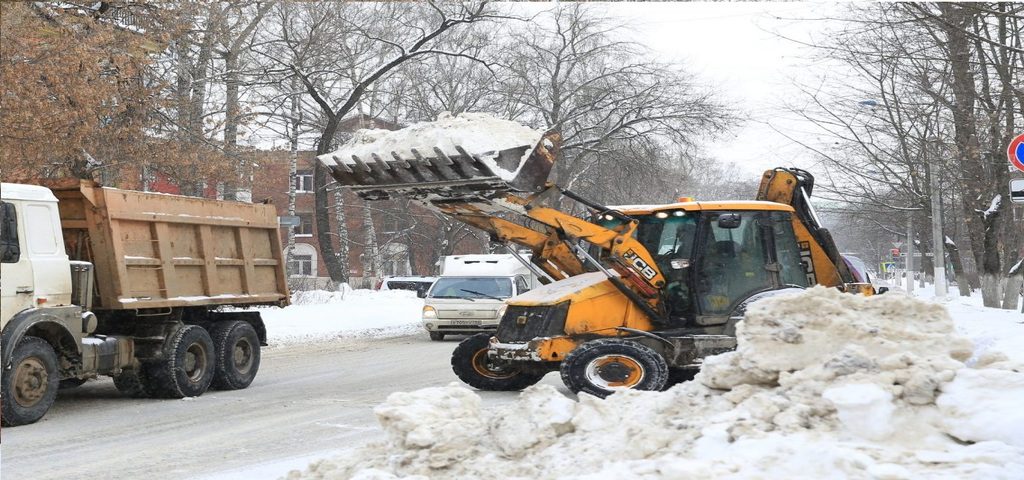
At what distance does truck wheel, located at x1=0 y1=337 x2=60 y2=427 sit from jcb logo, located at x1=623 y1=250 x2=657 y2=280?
568 centimetres

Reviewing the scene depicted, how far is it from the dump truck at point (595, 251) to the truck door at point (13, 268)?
2918 millimetres

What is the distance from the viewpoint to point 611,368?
407 inches

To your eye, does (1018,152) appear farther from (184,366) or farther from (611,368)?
(184,366)

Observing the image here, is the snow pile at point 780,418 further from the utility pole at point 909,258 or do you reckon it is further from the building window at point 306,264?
the building window at point 306,264

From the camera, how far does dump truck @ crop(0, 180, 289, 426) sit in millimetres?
9953

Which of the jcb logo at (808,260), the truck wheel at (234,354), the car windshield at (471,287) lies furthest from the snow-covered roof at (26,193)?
the car windshield at (471,287)

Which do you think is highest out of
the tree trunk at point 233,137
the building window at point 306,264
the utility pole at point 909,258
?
the tree trunk at point 233,137

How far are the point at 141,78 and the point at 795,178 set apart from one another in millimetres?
14306

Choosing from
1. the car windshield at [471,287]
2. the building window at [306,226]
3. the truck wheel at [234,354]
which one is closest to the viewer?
the truck wheel at [234,354]

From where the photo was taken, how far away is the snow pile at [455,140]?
32.8 feet

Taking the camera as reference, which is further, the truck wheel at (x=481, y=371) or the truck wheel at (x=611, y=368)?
the truck wheel at (x=481, y=371)

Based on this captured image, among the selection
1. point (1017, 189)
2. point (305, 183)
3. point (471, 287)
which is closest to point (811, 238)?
point (1017, 189)

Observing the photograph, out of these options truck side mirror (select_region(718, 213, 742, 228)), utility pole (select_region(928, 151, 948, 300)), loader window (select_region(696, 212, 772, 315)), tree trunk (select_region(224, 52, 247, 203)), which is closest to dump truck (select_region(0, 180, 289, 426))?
loader window (select_region(696, 212, 772, 315))

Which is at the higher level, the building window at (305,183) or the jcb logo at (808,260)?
the building window at (305,183)
